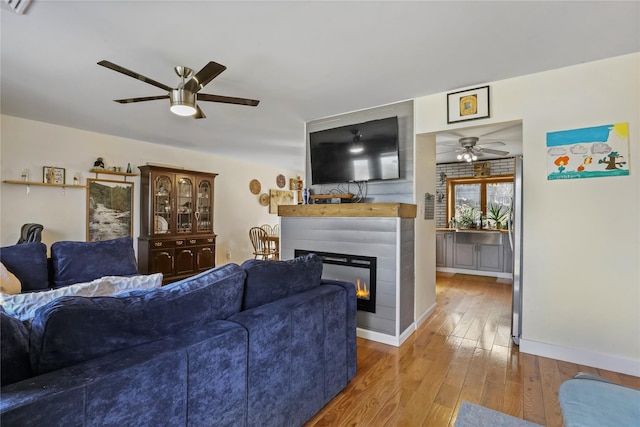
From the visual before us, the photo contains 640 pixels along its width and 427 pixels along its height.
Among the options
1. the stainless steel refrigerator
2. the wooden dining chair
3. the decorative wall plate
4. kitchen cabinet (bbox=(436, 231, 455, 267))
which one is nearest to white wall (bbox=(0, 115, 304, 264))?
the decorative wall plate

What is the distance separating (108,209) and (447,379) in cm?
502

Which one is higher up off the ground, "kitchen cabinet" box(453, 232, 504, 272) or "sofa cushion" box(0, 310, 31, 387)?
"sofa cushion" box(0, 310, 31, 387)

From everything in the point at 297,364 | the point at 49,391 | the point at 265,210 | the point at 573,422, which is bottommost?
the point at 297,364

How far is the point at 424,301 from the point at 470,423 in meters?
1.76

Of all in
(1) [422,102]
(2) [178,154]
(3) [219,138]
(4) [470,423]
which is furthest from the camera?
(2) [178,154]

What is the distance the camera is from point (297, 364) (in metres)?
1.62

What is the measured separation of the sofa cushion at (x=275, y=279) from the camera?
159 cm

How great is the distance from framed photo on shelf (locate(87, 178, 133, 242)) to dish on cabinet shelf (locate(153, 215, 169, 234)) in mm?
410

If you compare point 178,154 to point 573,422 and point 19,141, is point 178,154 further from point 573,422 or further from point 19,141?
point 573,422

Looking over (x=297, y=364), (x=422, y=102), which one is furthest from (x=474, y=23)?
(x=297, y=364)

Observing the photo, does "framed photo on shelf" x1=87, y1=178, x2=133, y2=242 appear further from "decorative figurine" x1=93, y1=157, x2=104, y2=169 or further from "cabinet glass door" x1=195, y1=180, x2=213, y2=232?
"cabinet glass door" x1=195, y1=180, x2=213, y2=232

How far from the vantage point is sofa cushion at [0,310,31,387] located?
83 cm

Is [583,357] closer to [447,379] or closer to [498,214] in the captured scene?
[447,379]

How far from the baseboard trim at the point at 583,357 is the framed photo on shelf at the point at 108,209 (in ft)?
17.9
